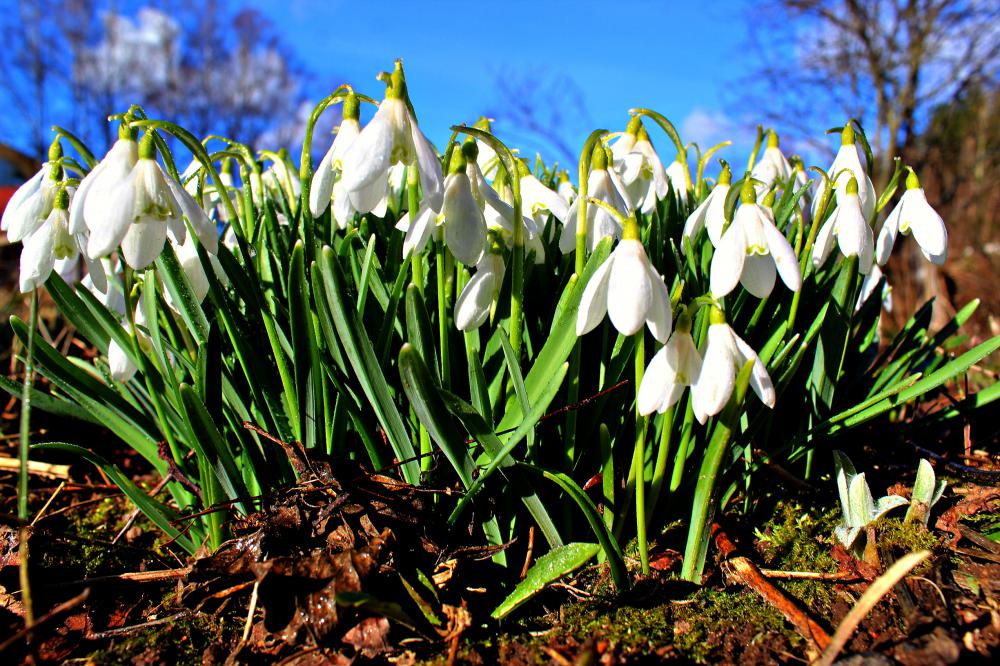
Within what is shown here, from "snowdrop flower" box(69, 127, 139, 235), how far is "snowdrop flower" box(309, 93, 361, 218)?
328 mm

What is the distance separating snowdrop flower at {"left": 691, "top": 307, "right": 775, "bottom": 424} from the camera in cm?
108

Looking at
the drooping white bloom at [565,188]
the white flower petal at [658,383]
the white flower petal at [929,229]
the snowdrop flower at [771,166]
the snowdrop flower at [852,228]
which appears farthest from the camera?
the snowdrop flower at [771,166]

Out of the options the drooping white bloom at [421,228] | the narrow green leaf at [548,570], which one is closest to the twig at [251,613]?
the narrow green leaf at [548,570]

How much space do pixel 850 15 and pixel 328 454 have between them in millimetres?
12734

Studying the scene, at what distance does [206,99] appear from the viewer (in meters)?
20.3

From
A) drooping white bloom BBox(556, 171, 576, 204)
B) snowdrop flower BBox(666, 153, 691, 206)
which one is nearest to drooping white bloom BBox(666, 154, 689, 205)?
snowdrop flower BBox(666, 153, 691, 206)

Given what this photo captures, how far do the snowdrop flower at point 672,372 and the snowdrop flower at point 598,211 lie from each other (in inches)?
11.7

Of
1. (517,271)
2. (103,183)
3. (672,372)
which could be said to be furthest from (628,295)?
(103,183)

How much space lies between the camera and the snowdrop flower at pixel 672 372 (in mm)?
1114

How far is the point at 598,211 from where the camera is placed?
1352 millimetres

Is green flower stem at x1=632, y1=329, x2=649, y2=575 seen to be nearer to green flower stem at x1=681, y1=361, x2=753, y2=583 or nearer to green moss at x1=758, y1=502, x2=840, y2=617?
green flower stem at x1=681, y1=361, x2=753, y2=583

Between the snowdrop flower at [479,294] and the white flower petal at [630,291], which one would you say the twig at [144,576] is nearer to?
the snowdrop flower at [479,294]

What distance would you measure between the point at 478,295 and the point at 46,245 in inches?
32.0

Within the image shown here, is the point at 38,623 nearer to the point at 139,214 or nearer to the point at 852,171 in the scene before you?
the point at 139,214
